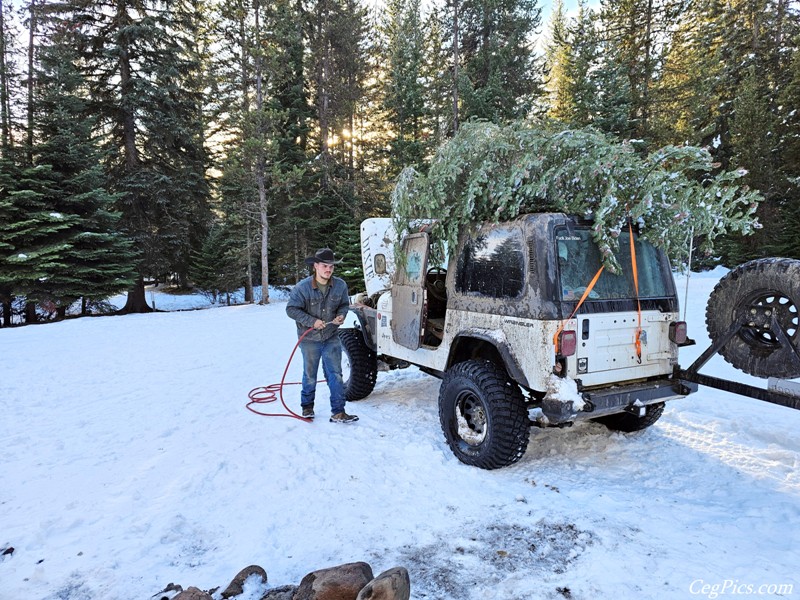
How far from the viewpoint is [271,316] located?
51.2 feet

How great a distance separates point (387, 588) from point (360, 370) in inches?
155

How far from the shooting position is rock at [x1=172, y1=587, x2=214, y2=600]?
2.34 m

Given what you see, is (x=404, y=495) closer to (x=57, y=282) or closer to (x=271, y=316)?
(x=271, y=316)

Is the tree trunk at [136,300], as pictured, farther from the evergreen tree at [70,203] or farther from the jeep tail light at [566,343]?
the jeep tail light at [566,343]

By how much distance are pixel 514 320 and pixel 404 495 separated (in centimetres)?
167

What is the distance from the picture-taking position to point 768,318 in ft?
12.4

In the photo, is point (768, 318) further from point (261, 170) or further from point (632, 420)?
point (261, 170)

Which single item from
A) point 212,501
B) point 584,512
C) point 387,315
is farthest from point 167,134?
point 584,512

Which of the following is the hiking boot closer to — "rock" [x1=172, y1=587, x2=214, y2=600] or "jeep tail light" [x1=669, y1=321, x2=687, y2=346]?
"rock" [x1=172, y1=587, x2=214, y2=600]

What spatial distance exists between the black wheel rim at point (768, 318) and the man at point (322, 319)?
3.91 m

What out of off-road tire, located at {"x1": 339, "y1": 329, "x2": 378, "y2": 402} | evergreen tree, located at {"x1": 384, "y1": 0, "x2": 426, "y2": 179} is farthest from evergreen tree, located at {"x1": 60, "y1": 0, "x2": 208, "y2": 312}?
off-road tire, located at {"x1": 339, "y1": 329, "x2": 378, "y2": 402}

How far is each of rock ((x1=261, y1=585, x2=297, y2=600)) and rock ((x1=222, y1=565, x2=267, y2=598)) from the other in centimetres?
15

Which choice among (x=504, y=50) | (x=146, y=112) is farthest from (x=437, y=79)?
(x=146, y=112)

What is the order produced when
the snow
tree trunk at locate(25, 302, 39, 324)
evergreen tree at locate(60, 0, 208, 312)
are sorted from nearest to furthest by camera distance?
the snow → tree trunk at locate(25, 302, 39, 324) → evergreen tree at locate(60, 0, 208, 312)
